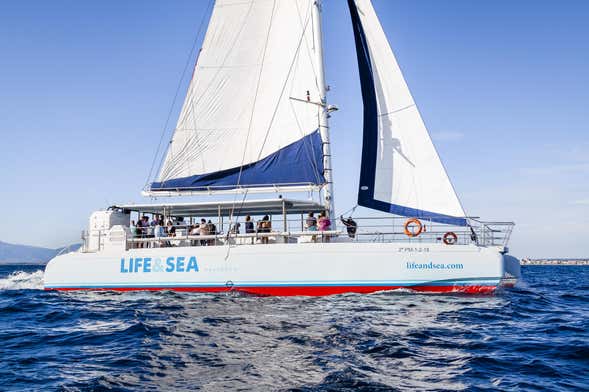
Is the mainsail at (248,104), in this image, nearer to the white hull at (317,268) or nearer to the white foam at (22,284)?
the white hull at (317,268)

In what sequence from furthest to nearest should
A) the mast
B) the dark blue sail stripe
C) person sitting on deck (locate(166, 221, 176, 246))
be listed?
1. person sitting on deck (locate(166, 221, 176, 246))
2. the dark blue sail stripe
3. the mast

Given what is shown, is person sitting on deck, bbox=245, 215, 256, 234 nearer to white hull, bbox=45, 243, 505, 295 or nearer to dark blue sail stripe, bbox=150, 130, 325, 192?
dark blue sail stripe, bbox=150, 130, 325, 192

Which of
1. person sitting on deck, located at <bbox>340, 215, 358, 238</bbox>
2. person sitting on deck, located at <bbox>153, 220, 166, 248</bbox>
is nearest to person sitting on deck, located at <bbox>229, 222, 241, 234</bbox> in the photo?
person sitting on deck, located at <bbox>153, 220, 166, 248</bbox>

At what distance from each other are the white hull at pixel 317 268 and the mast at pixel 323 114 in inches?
96.2

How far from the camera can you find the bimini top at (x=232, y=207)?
16206mm

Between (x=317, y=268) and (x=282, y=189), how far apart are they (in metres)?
3.56

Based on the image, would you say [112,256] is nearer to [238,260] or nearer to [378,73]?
[238,260]

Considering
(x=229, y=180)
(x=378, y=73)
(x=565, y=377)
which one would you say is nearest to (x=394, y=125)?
(x=378, y=73)

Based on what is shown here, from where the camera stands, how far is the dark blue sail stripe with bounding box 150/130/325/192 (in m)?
16.3

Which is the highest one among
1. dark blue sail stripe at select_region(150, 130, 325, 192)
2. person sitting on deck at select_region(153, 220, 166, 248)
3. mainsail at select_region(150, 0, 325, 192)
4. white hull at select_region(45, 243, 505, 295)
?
mainsail at select_region(150, 0, 325, 192)

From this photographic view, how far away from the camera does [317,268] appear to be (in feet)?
46.2

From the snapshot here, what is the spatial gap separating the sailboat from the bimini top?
0.08 m

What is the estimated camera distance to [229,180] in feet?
56.4

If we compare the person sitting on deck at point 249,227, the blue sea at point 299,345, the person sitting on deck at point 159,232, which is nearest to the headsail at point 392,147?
the blue sea at point 299,345
